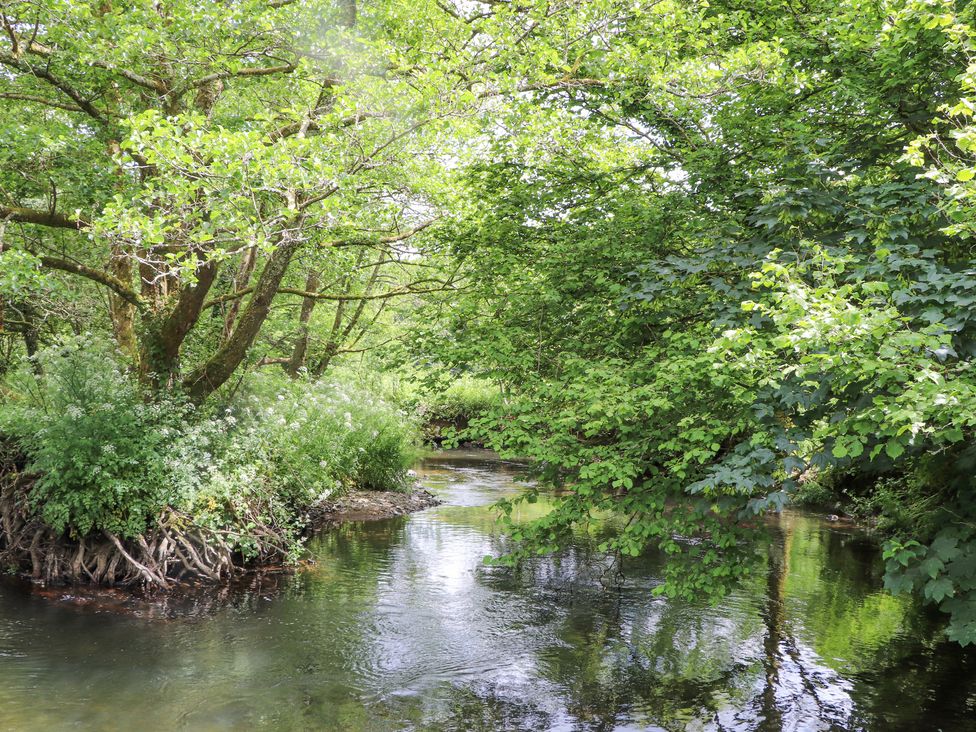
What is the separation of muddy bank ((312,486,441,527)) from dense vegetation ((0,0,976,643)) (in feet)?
7.74

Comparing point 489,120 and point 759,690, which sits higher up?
point 489,120

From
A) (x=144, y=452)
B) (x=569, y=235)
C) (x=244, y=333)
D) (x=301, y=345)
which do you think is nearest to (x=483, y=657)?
(x=569, y=235)

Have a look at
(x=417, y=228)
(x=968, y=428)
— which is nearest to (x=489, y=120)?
(x=417, y=228)

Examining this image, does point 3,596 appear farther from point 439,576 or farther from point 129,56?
point 129,56

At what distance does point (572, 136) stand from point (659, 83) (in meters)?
1.80

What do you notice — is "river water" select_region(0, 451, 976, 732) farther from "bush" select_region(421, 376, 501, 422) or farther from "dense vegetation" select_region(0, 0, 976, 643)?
"bush" select_region(421, 376, 501, 422)

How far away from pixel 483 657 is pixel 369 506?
29.1ft

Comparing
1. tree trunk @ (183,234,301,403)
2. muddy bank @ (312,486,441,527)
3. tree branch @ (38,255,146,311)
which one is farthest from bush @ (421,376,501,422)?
tree branch @ (38,255,146,311)

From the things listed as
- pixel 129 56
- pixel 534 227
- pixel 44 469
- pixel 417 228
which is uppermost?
pixel 129 56

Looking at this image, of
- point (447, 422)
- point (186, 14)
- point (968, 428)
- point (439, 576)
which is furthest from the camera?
point (447, 422)

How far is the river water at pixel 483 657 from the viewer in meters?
7.30

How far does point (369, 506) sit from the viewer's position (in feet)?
56.6

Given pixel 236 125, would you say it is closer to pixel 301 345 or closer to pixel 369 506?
pixel 369 506

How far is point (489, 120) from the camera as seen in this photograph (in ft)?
32.1
